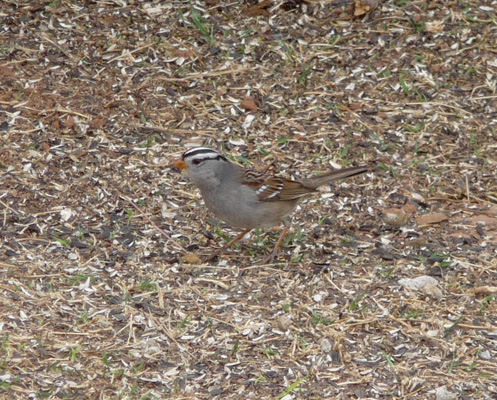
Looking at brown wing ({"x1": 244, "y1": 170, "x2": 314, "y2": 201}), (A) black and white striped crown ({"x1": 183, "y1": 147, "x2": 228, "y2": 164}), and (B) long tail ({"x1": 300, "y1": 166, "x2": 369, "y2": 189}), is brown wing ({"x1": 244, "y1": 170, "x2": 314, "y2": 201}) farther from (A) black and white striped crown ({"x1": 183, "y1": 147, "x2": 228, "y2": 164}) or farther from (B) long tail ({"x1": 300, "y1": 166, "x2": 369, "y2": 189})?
(A) black and white striped crown ({"x1": 183, "y1": 147, "x2": 228, "y2": 164})

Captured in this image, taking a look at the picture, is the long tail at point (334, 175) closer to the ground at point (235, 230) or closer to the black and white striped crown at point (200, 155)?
the ground at point (235, 230)

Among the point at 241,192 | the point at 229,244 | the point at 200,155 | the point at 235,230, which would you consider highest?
A: the point at 200,155

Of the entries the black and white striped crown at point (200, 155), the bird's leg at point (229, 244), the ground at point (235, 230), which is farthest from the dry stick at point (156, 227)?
the black and white striped crown at point (200, 155)

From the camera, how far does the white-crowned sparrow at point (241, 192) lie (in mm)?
5781

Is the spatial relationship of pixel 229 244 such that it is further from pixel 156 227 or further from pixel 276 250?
pixel 156 227

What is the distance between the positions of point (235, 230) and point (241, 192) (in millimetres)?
581

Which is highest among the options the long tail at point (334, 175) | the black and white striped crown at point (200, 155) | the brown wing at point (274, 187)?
the black and white striped crown at point (200, 155)

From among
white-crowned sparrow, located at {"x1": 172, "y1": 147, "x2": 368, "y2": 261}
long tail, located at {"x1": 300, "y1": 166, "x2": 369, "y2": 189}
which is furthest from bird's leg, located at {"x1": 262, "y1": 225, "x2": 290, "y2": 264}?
long tail, located at {"x1": 300, "y1": 166, "x2": 369, "y2": 189}

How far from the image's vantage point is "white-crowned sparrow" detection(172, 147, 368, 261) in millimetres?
5781

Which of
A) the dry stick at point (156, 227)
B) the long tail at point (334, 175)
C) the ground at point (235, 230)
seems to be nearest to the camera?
the ground at point (235, 230)

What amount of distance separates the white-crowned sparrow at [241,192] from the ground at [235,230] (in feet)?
0.87

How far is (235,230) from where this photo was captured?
6.34 m

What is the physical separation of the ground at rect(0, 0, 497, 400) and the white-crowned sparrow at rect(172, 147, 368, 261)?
0.27 meters

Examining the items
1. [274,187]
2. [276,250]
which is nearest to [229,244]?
[276,250]
